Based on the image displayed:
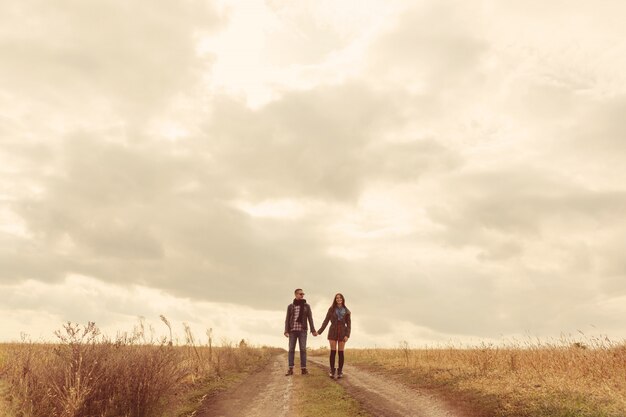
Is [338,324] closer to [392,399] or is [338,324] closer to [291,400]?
[392,399]

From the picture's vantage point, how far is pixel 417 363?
69.5 ft

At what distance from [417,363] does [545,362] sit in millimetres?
6069

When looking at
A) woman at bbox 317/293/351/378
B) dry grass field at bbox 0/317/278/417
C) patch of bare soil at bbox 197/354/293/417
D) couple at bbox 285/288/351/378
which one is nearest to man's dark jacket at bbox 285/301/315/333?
couple at bbox 285/288/351/378

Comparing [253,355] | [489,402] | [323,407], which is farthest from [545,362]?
[253,355]

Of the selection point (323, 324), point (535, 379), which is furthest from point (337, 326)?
point (535, 379)

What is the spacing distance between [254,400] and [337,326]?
4.80 metres

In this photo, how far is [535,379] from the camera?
13773 millimetres

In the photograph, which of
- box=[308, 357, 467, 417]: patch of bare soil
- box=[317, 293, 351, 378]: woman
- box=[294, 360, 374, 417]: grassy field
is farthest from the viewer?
box=[317, 293, 351, 378]: woman

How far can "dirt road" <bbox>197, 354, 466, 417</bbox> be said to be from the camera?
1212 centimetres

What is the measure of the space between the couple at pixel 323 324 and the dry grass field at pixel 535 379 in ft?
8.89

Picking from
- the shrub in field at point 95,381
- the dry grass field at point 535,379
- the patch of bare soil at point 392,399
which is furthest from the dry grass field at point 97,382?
the dry grass field at point 535,379

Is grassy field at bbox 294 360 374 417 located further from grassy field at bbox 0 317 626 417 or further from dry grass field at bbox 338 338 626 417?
dry grass field at bbox 338 338 626 417

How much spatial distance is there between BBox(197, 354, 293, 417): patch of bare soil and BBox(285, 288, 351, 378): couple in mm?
1510

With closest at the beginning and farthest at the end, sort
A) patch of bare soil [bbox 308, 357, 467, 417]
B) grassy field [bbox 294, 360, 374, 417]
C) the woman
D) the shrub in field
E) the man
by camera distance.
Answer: the shrub in field
grassy field [bbox 294, 360, 374, 417]
patch of bare soil [bbox 308, 357, 467, 417]
the woman
the man
